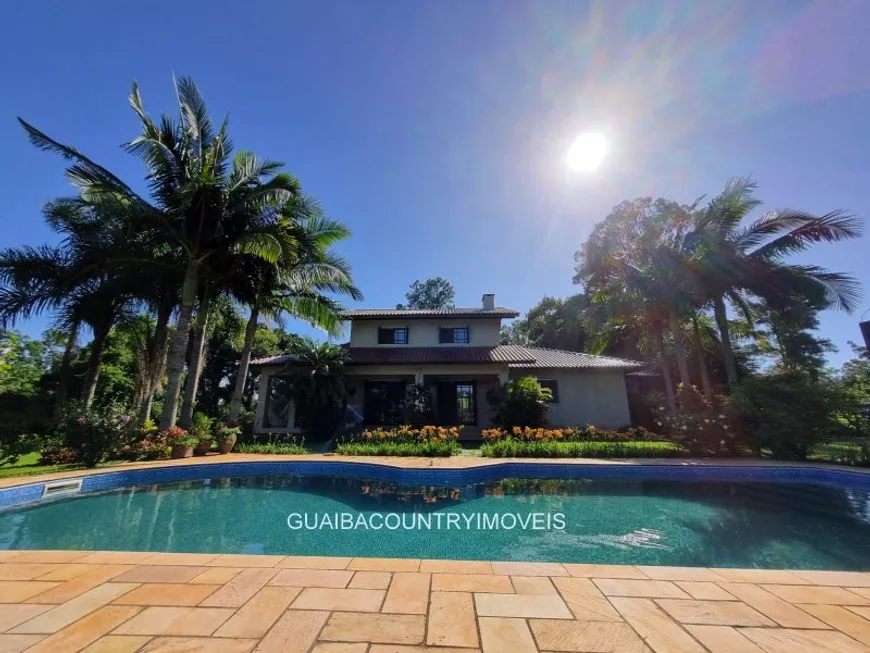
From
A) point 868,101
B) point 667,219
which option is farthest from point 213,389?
point 868,101

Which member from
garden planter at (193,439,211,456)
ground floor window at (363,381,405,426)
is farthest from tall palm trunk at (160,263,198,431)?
ground floor window at (363,381,405,426)

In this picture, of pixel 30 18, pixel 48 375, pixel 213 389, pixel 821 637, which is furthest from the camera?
pixel 213 389

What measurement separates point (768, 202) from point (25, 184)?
2618 cm

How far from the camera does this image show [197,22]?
7.79 metres

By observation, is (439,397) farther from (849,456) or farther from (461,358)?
(849,456)

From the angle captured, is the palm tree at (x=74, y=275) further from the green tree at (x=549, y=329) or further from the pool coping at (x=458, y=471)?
the green tree at (x=549, y=329)

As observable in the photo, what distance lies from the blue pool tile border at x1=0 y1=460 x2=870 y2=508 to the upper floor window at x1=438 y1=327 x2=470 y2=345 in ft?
29.2

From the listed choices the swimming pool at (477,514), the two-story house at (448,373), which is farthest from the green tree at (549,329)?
the swimming pool at (477,514)

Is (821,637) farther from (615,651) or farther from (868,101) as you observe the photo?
(868,101)

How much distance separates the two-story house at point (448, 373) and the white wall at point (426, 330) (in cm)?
5

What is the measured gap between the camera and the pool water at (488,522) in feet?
15.2

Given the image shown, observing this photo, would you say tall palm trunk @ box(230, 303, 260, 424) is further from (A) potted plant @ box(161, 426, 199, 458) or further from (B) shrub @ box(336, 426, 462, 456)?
(B) shrub @ box(336, 426, 462, 456)

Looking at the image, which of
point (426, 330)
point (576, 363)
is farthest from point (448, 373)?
point (576, 363)

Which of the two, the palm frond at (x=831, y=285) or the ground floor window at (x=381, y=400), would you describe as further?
the ground floor window at (x=381, y=400)
